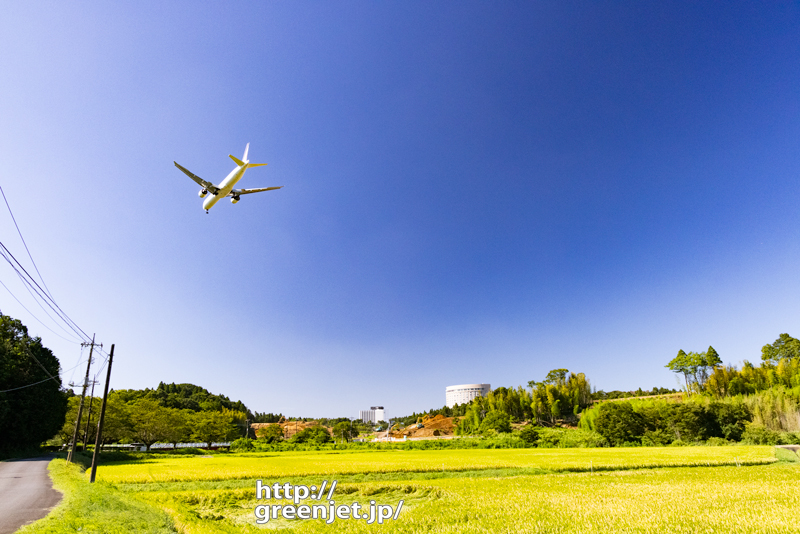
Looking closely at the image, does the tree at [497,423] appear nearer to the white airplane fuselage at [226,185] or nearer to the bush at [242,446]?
the bush at [242,446]

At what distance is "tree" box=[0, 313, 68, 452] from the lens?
4572 cm

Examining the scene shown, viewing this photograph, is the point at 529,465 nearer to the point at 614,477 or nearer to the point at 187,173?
the point at 614,477

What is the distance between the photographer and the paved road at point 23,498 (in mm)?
13684

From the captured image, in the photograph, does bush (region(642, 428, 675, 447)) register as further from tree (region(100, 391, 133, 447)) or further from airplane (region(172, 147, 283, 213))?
tree (region(100, 391, 133, 447))

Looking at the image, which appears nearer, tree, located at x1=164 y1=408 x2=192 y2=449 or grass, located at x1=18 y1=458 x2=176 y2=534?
grass, located at x1=18 y1=458 x2=176 y2=534

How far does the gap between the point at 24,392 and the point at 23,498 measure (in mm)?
44140

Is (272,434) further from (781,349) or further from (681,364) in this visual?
(781,349)

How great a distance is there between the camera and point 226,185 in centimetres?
2183

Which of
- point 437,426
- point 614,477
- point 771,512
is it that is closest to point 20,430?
point 614,477

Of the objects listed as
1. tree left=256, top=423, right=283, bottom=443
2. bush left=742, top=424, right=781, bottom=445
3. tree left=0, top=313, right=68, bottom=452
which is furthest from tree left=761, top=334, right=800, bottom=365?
tree left=0, top=313, right=68, bottom=452

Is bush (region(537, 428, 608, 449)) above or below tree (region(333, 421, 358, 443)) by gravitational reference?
above

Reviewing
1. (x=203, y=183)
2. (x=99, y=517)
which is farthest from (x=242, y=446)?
(x=99, y=517)

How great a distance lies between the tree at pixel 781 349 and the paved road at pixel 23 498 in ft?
460

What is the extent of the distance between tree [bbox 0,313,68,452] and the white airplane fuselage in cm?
4184
